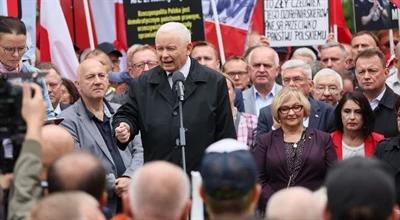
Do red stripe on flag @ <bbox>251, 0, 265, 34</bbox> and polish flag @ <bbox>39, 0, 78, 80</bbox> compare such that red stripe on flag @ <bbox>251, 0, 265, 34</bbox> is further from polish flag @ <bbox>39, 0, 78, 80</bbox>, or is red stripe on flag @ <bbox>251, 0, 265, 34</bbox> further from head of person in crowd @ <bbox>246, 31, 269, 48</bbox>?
polish flag @ <bbox>39, 0, 78, 80</bbox>

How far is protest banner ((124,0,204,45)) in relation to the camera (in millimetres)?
16938

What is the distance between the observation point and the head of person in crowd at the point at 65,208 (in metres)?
6.61

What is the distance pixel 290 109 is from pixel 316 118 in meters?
0.90

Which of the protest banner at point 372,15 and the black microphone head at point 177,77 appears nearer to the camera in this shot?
the black microphone head at point 177,77

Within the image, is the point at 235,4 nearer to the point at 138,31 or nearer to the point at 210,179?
the point at 138,31

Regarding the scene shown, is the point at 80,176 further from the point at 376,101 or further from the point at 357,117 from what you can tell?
the point at 376,101

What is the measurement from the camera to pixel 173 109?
1147 cm

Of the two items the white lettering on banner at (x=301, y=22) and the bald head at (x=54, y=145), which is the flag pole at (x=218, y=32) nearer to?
the white lettering on banner at (x=301, y=22)

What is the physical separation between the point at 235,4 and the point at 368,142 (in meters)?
6.09

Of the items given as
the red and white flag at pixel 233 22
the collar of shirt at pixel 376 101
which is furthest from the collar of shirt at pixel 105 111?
the red and white flag at pixel 233 22

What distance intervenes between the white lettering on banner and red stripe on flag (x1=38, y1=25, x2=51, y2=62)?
10.6 ft

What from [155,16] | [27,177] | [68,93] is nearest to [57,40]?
[68,93]

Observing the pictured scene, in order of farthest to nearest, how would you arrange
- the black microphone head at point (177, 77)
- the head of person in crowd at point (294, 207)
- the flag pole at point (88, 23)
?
the flag pole at point (88, 23)
the black microphone head at point (177, 77)
the head of person in crowd at point (294, 207)

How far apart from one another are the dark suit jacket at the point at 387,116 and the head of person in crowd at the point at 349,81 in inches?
64.8
